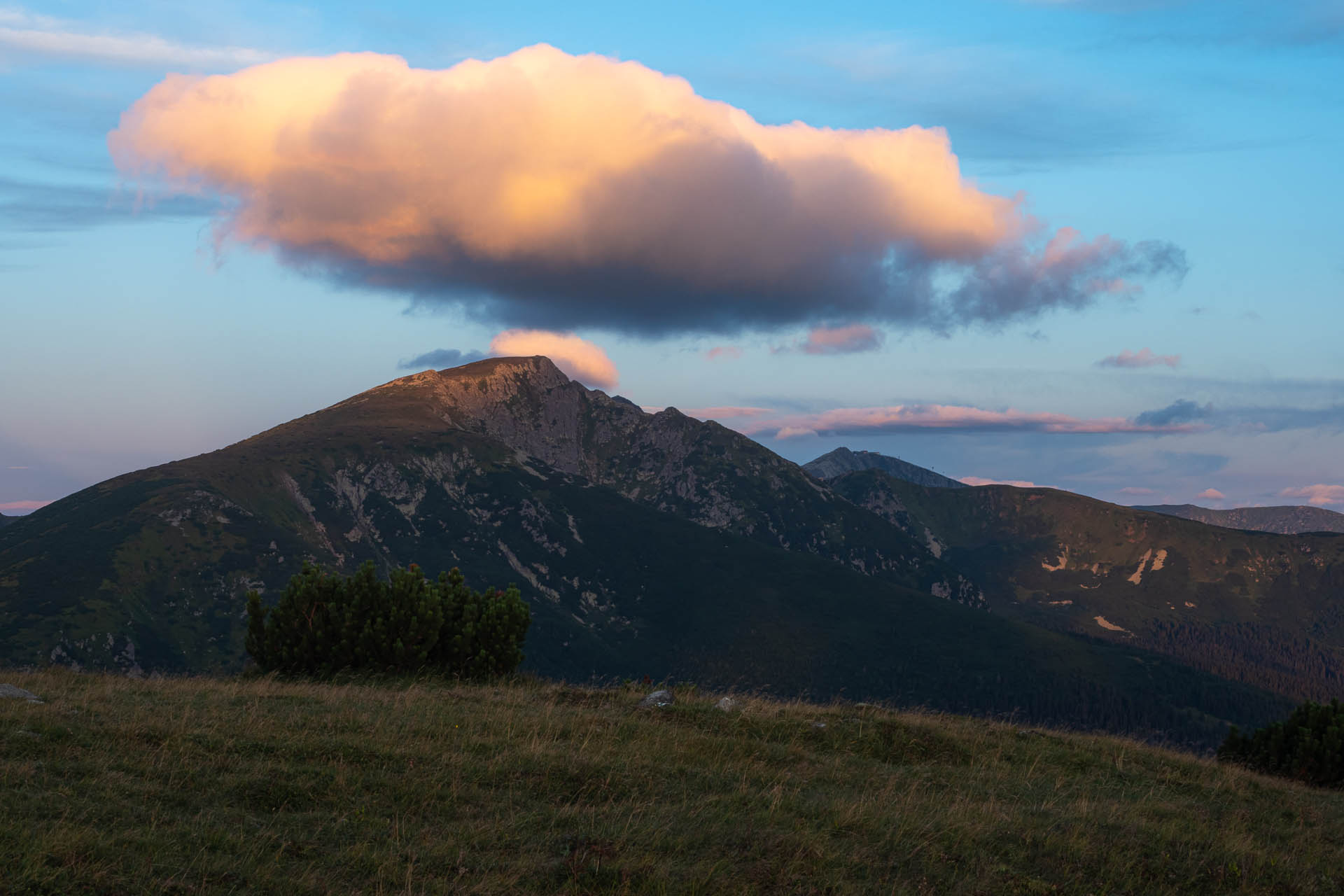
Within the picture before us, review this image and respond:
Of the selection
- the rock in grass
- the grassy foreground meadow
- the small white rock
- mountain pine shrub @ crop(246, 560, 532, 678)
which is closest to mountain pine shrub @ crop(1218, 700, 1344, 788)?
the grassy foreground meadow

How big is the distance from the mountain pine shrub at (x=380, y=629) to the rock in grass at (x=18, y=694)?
9572 mm

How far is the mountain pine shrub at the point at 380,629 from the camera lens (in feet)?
93.6

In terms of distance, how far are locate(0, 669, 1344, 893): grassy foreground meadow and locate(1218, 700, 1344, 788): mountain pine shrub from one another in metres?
5.79

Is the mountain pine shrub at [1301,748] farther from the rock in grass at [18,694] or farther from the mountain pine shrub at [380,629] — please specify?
the rock in grass at [18,694]

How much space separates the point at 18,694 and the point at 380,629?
10733 millimetres

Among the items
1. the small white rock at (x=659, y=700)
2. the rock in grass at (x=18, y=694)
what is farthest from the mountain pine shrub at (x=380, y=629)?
the rock in grass at (x=18, y=694)

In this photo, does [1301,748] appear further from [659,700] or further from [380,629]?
[380,629]

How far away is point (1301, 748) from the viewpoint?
27.7 metres

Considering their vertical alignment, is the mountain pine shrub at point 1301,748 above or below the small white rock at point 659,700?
below

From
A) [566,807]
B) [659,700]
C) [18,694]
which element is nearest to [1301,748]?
[659,700]

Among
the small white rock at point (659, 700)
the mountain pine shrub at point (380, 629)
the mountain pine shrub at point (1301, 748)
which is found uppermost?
the mountain pine shrub at point (380, 629)

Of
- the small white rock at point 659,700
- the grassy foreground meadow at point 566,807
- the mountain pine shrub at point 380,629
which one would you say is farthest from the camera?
the mountain pine shrub at point 380,629

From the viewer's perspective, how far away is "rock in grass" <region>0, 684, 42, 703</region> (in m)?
17.8

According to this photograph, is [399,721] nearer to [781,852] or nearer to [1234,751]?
[781,852]
